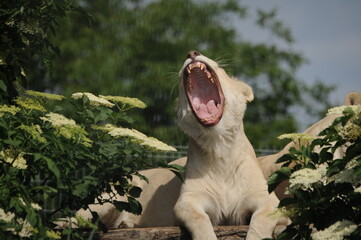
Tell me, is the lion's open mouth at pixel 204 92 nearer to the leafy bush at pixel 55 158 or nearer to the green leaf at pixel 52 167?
the leafy bush at pixel 55 158

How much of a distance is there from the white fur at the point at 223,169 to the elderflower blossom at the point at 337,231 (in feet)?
5.96

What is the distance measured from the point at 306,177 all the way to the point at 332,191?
0.56 ft

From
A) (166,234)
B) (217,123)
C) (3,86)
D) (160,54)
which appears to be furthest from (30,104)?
(160,54)

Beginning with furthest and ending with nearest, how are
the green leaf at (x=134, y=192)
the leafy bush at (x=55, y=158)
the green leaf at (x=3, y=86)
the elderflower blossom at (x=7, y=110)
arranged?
1. the green leaf at (x=134, y=192)
2. the green leaf at (x=3, y=86)
3. the elderflower blossom at (x=7, y=110)
4. the leafy bush at (x=55, y=158)

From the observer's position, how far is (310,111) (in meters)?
21.9

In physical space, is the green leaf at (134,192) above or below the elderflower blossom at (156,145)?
below

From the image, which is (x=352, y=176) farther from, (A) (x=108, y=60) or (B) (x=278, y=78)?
(B) (x=278, y=78)

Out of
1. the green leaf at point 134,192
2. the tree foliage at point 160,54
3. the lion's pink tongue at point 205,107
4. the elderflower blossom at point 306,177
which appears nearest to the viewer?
the elderflower blossom at point 306,177

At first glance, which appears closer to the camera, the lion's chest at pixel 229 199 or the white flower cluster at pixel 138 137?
the white flower cluster at pixel 138 137

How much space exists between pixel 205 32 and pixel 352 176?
18600mm

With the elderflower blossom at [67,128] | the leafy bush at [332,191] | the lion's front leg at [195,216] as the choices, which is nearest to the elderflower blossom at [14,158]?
the elderflower blossom at [67,128]

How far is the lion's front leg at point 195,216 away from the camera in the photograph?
5.21 m

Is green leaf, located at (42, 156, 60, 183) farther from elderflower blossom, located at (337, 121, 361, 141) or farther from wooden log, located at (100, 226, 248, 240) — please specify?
elderflower blossom, located at (337, 121, 361, 141)

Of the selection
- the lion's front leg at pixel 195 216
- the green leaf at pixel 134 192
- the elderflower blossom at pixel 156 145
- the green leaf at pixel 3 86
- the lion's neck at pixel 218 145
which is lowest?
the lion's front leg at pixel 195 216
